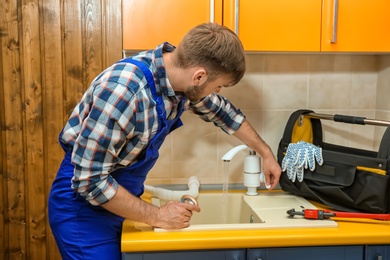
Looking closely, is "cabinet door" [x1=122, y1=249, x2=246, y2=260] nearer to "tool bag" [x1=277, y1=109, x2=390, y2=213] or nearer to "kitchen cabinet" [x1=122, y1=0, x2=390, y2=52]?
"tool bag" [x1=277, y1=109, x2=390, y2=213]

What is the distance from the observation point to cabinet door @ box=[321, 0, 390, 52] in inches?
66.0

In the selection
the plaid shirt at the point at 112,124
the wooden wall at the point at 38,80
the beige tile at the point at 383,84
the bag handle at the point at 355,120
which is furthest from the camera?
the beige tile at the point at 383,84

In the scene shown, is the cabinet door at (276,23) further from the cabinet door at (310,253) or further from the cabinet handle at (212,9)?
the cabinet door at (310,253)

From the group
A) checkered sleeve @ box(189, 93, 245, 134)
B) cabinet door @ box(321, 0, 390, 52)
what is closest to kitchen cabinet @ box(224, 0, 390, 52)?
cabinet door @ box(321, 0, 390, 52)

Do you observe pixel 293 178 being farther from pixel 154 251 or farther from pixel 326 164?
pixel 154 251

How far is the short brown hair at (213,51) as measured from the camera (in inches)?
49.9

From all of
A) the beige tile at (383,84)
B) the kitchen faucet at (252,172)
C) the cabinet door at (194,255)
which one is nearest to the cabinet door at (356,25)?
the beige tile at (383,84)

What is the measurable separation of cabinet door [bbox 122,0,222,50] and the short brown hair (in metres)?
0.33

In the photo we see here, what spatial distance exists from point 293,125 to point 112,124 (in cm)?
87

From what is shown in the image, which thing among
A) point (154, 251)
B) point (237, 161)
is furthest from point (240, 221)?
point (154, 251)

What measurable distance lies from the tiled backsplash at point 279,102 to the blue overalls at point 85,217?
509 millimetres

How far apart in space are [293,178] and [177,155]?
1.67 feet

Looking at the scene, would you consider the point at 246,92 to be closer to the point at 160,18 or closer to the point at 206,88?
the point at 160,18

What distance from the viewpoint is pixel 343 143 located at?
6.66 ft
